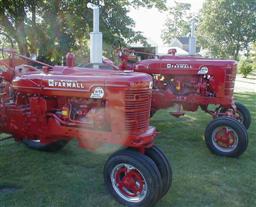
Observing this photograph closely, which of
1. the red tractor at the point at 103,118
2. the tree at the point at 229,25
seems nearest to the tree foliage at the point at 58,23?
the red tractor at the point at 103,118

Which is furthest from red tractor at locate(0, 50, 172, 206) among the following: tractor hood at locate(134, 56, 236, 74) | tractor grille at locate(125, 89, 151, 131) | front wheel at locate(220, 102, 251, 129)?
front wheel at locate(220, 102, 251, 129)

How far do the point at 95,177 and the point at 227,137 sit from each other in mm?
2007

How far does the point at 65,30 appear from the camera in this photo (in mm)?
17469

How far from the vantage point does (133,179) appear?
3.42 meters

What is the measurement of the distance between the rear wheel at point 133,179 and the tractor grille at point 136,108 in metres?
0.26

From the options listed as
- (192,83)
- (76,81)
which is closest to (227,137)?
(192,83)

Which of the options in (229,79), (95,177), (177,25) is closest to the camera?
(95,177)

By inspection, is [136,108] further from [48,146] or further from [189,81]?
[189,81]

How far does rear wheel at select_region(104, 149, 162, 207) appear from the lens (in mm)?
3256

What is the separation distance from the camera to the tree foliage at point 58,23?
653 inches

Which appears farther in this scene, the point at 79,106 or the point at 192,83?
the point at 192,83

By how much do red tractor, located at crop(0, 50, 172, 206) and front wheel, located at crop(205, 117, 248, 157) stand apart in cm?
174

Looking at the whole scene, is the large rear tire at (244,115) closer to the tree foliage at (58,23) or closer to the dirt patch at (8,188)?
the dirt patch at (8,188)

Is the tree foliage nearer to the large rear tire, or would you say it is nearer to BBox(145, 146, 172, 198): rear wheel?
the large rear tire
